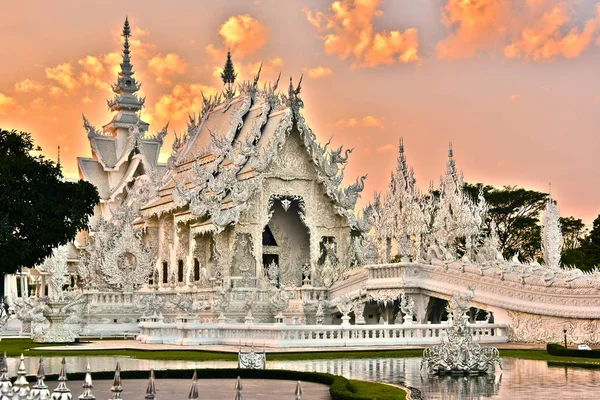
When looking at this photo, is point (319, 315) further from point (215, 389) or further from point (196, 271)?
point (215, 389)

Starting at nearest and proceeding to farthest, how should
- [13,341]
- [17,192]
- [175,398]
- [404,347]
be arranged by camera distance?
[175,398]
[17,192]
[404,347]
[13,341]

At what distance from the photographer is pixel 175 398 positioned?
41.0ft

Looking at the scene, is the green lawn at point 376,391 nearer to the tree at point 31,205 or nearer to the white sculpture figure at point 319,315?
the tree at point 31,205

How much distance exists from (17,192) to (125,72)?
112ft

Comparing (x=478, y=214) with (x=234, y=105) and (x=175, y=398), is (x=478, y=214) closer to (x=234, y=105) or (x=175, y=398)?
(x=234, y=105)

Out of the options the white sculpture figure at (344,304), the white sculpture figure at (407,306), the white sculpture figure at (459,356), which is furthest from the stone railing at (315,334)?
the white sculpture figure at (459,356)

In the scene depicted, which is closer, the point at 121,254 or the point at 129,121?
the point at 121,254

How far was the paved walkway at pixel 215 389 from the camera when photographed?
41.9 ft

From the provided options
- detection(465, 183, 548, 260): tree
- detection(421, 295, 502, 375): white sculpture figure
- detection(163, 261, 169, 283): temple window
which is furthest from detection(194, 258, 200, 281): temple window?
detection(421, 295, 502, 375): white sculpture figure

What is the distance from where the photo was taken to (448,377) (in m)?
15.3

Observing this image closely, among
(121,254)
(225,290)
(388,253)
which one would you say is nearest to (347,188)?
(388,253)

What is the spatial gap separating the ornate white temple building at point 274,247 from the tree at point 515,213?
15139 mm

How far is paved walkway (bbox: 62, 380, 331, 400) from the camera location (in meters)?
12.8

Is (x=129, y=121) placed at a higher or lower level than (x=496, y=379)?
higher
